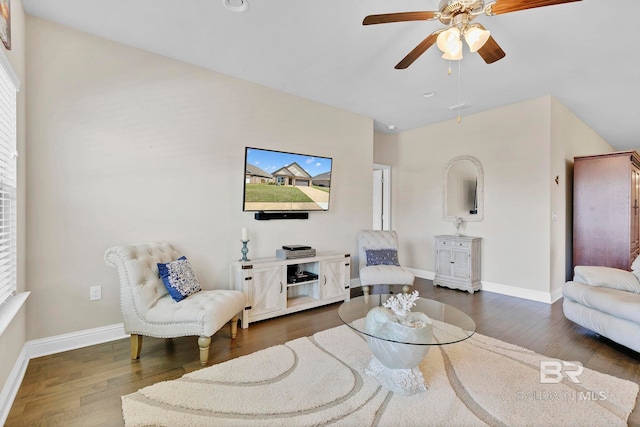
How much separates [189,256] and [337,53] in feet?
8.39

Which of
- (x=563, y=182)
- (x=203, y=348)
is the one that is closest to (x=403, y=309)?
(x=203, y=348)

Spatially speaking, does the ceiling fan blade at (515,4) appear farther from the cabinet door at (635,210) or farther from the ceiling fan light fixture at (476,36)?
the cabinet door at (635,210)

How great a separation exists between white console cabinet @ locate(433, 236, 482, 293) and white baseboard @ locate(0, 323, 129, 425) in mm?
4231

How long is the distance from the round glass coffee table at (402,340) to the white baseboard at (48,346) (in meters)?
2.14

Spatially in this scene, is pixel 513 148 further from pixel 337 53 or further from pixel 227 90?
pixel 227 90

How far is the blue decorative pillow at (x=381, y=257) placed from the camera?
13.9 feet

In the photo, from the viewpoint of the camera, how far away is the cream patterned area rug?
168 cm

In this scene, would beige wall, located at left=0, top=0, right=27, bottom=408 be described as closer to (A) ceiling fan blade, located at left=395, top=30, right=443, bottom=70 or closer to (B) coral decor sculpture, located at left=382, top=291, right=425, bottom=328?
(B) coral decor sculpture, located at left=382, top=291, right=425, bottom=328

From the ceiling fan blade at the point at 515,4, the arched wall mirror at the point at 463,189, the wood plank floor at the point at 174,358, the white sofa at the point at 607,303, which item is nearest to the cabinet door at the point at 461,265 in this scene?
the arched wall mirror at the point at 463,189

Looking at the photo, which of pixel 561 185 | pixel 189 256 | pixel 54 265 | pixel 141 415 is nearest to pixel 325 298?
pixel 189 256

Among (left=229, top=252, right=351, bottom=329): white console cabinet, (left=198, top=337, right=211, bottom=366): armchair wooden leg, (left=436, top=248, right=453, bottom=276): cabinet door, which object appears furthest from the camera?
(left=436, top=248, right=453, bottom=276): cabinet door

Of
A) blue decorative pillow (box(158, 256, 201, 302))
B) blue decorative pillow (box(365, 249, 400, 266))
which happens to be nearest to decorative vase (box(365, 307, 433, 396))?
blue decorative pillow (box(158, 256, 201, 302))

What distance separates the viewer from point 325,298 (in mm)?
3758

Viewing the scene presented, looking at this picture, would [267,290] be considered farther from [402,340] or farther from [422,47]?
[422,47]
